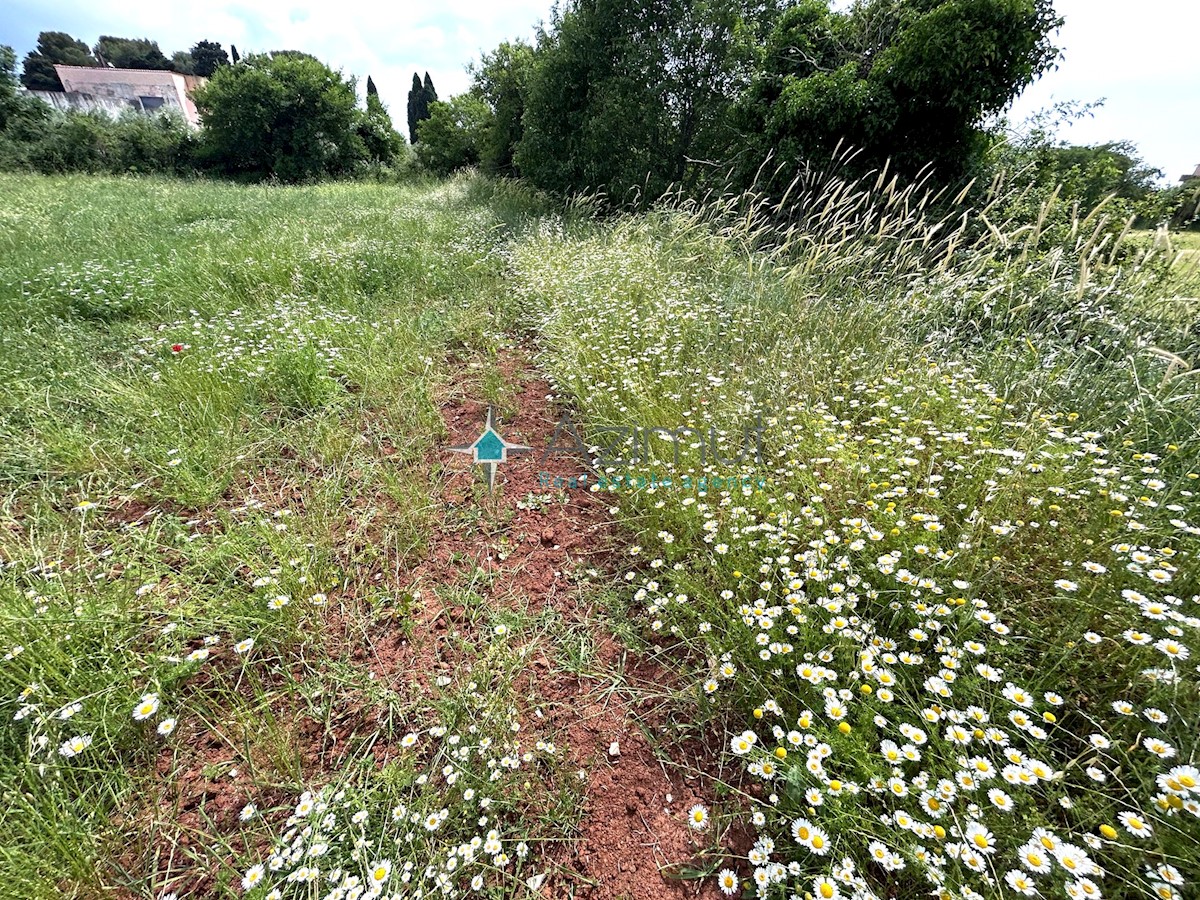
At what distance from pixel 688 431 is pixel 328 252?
531 centimetres

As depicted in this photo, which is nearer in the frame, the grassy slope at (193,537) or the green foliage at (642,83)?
the grassy slope at (193,537)

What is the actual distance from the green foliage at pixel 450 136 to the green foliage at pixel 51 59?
56.8 meters

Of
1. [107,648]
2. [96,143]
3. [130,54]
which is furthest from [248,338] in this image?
[130,54]

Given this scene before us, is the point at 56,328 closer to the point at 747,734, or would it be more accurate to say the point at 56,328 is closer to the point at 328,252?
the point at 328,252

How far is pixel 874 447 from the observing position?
92.3 inches

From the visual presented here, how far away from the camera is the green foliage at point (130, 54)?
57.4 meters

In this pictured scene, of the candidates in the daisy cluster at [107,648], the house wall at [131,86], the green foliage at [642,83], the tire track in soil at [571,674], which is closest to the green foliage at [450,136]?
the green foliage at [642,83]

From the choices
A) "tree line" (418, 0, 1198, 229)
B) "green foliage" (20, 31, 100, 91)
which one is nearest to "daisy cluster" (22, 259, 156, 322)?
"tree line" (418, 0, 1198, 229)

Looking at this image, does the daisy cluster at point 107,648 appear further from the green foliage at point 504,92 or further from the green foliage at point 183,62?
the green foliage at point 183,62

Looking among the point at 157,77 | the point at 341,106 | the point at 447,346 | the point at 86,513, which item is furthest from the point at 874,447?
the point at 157,77

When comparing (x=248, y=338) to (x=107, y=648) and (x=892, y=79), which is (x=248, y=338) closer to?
(x=107, y=648)

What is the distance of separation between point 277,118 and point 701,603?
27395mm

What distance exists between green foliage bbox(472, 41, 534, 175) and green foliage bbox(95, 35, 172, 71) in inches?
2872

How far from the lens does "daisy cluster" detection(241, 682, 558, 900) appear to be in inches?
46.7
